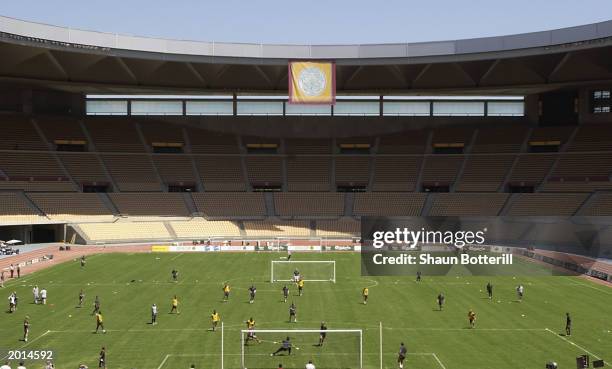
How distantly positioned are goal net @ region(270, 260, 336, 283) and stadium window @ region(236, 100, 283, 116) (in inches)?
1507

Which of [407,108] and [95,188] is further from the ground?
[407,108]

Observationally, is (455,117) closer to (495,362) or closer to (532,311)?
(532,311)

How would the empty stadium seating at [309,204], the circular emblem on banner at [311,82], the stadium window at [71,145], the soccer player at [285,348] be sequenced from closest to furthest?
the soccer player at [285,348] < the circular emblem on banner at [311,82] < the empty stadium seating at [309,204] < the stadium window at [71,145]

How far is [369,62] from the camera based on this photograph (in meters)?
71.2

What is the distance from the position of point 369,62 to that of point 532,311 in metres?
38.3

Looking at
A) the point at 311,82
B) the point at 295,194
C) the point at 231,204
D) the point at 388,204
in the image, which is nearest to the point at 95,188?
the point at 231,204

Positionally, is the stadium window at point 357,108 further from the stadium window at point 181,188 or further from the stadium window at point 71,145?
the stadium window at point 71,145

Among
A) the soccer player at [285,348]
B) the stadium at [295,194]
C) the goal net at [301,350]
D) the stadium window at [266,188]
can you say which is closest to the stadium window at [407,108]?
the stadium at [295,194]

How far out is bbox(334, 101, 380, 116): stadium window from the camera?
309 feet

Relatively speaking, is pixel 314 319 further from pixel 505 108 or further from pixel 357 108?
pixel 505 108

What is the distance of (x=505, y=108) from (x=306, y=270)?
170ft

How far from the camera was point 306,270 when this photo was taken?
56.0 meters

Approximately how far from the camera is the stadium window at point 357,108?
94.1 metres

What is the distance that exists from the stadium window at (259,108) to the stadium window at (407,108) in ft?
50.6
